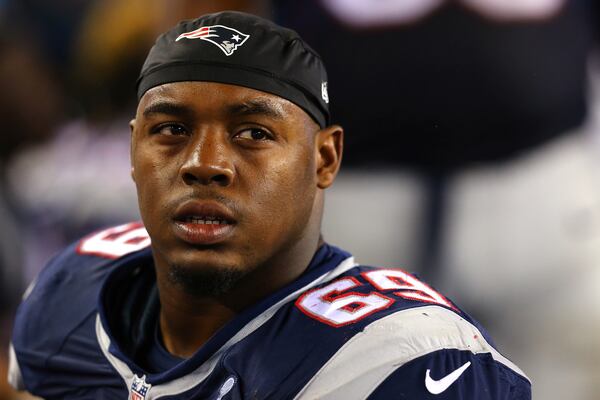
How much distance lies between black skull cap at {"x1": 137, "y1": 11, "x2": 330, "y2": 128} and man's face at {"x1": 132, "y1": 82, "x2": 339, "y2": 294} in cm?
2

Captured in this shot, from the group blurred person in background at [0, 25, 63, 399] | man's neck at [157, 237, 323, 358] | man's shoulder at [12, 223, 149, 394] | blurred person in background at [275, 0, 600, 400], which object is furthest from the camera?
blurred person in background at [0, 25, 63, 399]

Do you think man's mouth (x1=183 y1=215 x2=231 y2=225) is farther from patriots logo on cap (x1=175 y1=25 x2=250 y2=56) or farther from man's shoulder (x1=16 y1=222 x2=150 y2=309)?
man's shoulder (x1=16 y1=222 x2=150 y2=309)

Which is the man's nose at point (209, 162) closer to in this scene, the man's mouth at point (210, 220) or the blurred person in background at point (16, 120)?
the man's mouth at point (210, 220)

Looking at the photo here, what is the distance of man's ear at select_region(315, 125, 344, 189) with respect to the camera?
185cm

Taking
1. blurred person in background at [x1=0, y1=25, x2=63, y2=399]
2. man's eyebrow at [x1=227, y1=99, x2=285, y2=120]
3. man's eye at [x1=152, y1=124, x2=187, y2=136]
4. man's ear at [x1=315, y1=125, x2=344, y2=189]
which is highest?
man's eyebrow at [x1=227, y1=99, x2=285, y2=120]

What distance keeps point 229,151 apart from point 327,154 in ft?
0.74

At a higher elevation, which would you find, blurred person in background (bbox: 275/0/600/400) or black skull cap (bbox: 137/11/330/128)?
black skull cap (bbox: 137/11/330/128)

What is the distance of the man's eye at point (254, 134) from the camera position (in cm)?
173

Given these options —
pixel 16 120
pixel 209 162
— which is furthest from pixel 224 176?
pixel 16 120

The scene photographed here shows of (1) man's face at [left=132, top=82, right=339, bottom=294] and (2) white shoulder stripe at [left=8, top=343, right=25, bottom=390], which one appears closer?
(1) man's face at [left=132, top=82, right=339, bottom=294]

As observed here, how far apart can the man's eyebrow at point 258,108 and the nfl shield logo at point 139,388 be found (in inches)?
18.7

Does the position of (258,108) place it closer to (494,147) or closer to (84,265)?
(84,265)

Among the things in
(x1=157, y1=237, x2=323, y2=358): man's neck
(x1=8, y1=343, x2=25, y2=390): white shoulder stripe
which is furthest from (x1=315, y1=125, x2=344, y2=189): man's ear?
(x1=8, y1=343, x2=25, y2=390): white shoulder stripe

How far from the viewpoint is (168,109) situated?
5.78 ft
